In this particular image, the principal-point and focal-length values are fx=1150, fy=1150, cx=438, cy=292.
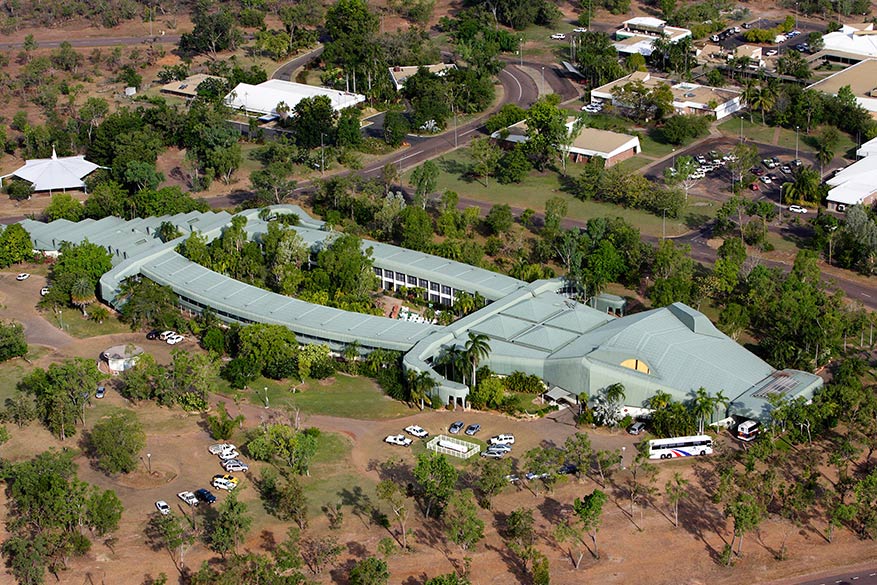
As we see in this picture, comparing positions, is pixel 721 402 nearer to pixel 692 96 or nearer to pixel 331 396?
pixel 331 396

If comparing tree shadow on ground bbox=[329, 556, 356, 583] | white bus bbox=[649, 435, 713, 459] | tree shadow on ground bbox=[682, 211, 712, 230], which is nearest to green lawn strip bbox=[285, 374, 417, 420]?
tree shadow on ground bbox=[329, 556, 356, 583]

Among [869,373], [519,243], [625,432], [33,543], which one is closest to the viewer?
[33,543]

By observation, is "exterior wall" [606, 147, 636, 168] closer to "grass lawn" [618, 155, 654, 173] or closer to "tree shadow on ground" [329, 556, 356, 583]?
"grass lawn" [618, 155, 654, 173]

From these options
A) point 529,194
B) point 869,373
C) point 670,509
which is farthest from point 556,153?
point 670,509

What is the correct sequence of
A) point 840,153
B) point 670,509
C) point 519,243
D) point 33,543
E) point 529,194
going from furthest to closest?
point 840,153, point 529,194, point 519,243, point 670,509, point 33,543

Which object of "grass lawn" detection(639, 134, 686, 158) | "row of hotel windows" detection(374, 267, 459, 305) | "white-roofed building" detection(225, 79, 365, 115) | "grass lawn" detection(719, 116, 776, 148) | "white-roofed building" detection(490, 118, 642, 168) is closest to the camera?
"row of hotel windows" detection(374, 267, 459, 305)

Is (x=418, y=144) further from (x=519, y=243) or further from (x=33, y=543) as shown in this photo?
(x=33, y=543)

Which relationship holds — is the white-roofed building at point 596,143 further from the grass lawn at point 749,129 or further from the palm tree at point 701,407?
the palm tree at point 701,407
